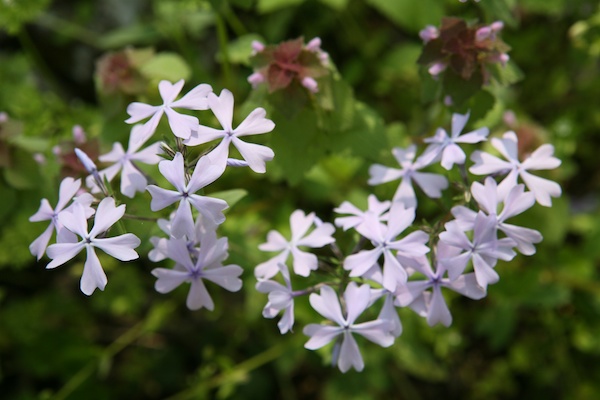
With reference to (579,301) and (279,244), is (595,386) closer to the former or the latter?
(579,301)

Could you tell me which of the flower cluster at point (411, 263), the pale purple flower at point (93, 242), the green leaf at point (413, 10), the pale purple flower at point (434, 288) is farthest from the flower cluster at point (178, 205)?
the green leaf at point (413, 10)

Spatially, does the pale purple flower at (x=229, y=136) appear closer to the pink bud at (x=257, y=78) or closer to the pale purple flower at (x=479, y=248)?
the pink bud at (x=257, y=78)

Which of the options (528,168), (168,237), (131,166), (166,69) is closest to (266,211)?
(166,69)

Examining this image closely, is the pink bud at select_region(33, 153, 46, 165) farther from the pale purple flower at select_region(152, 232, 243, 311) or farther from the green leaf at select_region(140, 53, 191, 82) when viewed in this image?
the pale purple flower at select_region(152, 232, 243, 311)

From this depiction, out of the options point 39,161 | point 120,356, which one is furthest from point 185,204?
point 120,356

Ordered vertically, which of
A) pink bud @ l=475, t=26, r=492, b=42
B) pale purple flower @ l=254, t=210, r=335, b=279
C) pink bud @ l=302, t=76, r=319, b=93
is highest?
pink bud @ l=475, t=26, r=492, b=42

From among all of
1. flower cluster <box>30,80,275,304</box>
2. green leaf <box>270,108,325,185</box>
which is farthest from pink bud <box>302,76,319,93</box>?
flower cluster <box>30,80,275,304</box>

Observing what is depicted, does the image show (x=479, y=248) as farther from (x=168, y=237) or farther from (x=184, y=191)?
(x=168, y=237)

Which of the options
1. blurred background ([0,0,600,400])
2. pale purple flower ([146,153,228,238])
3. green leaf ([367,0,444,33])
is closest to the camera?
pale purple flower ([146,153,228,238])
